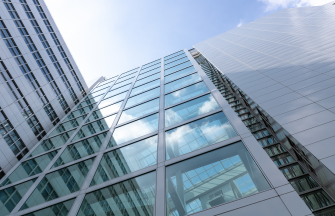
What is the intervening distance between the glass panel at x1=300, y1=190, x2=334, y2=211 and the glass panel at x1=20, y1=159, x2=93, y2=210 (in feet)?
25.7

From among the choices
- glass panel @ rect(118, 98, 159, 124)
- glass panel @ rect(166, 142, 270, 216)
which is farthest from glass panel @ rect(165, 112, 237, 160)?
glass panel @ rect(118, 98, 159, 124)

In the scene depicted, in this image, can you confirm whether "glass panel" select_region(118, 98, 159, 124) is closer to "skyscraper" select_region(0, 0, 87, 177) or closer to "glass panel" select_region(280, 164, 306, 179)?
"glass panel" select_region(280, 164, 306, 179)

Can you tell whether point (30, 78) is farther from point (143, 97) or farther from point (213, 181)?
point (213, 181)

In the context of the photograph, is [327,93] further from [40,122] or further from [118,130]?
[40,122]

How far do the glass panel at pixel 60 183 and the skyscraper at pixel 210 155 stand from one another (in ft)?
0.19

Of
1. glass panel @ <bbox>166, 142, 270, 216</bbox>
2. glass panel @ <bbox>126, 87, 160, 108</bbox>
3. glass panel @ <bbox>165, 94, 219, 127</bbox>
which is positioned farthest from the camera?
glass panel @ <bbox>126, 87, 160, 108</bbox>

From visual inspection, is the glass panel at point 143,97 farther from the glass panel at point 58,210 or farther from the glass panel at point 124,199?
the glass panel at point 58,210

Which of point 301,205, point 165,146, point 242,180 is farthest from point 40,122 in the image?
point 301,205

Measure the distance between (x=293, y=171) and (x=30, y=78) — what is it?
22363mm

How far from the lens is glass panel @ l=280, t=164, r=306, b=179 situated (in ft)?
21.3

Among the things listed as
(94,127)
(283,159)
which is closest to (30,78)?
→ (94,127)

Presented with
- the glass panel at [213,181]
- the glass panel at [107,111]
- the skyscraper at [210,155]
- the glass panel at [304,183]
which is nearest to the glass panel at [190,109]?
the skyscraper at [210,155]

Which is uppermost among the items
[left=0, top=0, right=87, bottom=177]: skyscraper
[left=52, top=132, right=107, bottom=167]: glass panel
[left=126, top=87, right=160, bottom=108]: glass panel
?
[left=0, top=0, right=87, bottom=177]: skyscraper

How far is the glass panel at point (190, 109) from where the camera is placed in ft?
31.4
